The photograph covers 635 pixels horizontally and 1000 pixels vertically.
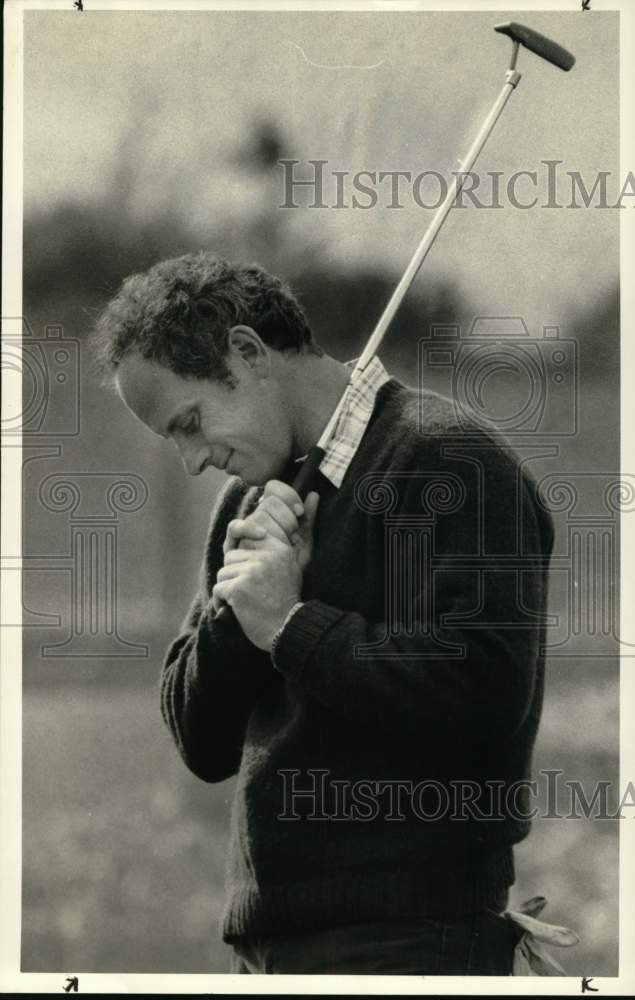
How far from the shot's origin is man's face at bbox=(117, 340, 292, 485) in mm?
1925

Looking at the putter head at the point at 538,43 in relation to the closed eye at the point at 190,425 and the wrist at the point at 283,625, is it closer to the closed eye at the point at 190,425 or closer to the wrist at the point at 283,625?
the closed eye at the point at 190,425

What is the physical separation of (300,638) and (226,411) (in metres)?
0.39

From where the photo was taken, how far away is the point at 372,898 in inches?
70.4

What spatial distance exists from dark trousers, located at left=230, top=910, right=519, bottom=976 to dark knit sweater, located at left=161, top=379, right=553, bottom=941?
3 centimetres

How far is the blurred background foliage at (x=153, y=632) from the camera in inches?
78.1

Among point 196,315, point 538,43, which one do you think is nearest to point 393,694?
point 196,315

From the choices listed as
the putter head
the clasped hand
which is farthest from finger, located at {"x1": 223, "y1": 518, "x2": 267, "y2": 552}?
the putter head

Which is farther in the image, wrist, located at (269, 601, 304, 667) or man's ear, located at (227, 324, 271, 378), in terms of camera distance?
man's ear, located at (227, 324, 271, 378)

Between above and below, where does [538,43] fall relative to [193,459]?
above

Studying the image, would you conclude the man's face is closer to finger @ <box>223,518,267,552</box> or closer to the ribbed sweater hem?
finger @ <box>223,518,267,552</box>

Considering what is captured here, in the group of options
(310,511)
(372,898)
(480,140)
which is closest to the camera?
(372,898)

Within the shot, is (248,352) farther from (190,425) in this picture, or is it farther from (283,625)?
(283,625)

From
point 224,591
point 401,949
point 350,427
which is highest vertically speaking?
point 350,427

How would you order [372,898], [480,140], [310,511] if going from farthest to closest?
1. [480,140]
2. [310,511]
3. [372,898]
